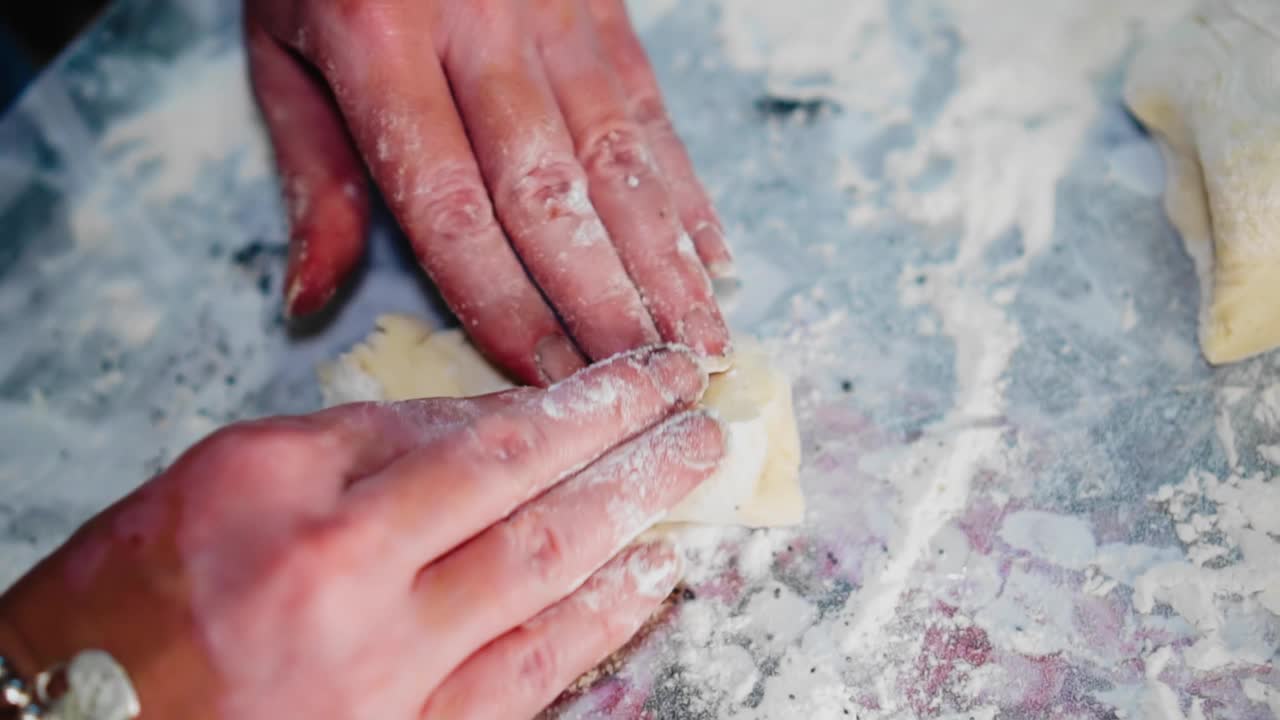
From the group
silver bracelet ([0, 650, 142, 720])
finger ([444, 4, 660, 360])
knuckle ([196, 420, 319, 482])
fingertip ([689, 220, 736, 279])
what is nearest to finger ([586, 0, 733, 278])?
fingertip ([689, 220, 736, 279])

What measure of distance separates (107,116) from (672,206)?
1.53 meters

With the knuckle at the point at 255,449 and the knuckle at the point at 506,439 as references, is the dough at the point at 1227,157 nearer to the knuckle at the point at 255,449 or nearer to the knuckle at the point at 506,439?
the knuckle at the point at 506,439

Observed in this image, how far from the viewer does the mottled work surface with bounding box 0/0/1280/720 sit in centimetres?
138

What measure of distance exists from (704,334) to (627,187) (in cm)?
30

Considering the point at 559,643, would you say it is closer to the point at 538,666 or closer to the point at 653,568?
the point at 538,666

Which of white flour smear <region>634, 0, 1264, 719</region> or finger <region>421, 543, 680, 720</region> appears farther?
white flour smear <region>634, 0, 1264, 719</region>

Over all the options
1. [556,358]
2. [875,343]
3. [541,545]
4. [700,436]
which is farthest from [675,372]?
[875,343]

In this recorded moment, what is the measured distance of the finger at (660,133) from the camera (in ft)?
5.28

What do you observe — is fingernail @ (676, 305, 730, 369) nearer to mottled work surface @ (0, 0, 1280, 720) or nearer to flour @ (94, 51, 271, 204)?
mottled work surface @ (0, 0, 1280, 720)

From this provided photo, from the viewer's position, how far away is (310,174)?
70.1 inches

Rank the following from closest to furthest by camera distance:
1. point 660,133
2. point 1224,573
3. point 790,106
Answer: point 1224,573
point 660,133
point 790,106

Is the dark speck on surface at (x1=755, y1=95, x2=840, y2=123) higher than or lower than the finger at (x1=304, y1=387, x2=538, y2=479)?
lower

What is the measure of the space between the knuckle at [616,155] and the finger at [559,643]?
644 millimetres

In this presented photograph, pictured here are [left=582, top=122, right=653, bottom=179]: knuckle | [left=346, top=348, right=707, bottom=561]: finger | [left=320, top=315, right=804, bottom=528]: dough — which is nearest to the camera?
[left=346, top=348, right=707, bottom=561]: finger
